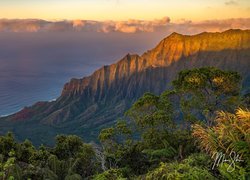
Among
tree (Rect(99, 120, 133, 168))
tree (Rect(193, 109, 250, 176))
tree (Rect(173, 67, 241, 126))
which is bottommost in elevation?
tree (Rect(99, 120, 133, 168))

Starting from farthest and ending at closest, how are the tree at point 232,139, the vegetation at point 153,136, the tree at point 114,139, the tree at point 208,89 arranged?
the tree at point 114,139 < the tree at point 208,89 < the vegetation at point 153,136 < the tree at point 232,139

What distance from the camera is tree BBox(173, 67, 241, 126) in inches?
961

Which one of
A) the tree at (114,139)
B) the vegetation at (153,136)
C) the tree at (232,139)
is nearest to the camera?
the tree at (232,139)

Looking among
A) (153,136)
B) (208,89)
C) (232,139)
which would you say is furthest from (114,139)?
(232,139)

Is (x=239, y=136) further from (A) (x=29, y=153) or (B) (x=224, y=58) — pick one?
(B) (x=224, y=58)

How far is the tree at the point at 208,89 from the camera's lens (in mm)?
24406

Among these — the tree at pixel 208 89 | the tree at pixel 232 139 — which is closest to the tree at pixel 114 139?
the tree at pixel 208 89

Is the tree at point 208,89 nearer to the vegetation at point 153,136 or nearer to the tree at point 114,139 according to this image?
the vegetation at point 153,136

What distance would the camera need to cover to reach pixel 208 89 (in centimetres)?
2538

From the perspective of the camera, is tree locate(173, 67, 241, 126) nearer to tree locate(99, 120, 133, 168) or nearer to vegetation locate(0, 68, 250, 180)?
vegetation locate(0, 68, 250, 180)

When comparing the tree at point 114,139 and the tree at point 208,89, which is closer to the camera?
the tree at point 208,89

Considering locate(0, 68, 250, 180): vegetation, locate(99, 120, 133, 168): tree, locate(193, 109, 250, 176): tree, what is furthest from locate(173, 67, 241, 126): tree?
locate(193, 109, 250, 176): tree

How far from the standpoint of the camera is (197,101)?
24.9 m

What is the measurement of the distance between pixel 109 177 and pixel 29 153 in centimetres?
1219
